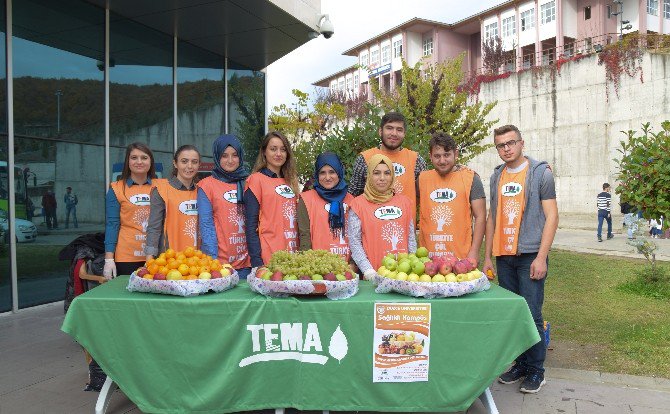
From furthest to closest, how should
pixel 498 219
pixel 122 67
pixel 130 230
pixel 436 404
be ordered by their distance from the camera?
pixel 122 67
pixel 130 230
pixel 498 219
pixel 436 404

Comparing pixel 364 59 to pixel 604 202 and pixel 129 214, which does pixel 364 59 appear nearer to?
pixel 604 202

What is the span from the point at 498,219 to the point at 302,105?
19855 millimetres

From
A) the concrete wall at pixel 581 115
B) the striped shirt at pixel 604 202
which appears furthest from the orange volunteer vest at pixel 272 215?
the concrete wall at pixel 581 115

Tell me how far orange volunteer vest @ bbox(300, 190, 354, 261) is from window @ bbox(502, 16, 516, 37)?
35.7 metres

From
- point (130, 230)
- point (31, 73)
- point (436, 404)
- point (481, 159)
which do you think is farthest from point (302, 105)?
point (436, 404)

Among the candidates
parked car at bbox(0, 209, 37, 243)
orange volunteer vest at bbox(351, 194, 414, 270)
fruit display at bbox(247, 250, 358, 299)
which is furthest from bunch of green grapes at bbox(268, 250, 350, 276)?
parked car at bbox(0, 209, 37, 243)

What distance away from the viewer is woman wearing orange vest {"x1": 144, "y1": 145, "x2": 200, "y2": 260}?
14.5ft

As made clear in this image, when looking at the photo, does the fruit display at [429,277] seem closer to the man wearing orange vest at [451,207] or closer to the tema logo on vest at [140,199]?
the man wearing orange vest at [451,207]

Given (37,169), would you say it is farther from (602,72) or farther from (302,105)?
(602,72)

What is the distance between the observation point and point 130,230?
4730 mm

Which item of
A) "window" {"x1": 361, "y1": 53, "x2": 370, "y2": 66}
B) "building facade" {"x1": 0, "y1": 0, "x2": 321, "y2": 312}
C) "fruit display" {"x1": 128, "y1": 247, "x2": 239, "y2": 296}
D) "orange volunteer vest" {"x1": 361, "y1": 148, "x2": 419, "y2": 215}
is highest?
"window" {"x1": 361, "y1": 53, "x2": 370, "y2": 66}

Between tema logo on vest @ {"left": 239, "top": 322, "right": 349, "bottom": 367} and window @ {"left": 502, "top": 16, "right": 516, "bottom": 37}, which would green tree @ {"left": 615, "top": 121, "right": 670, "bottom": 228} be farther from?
window @ {"left": 502, "top": 16, "right": 516, "bottom": 37}

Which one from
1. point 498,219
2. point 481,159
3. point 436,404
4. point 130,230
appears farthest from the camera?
point 481,159

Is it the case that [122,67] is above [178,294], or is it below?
above
